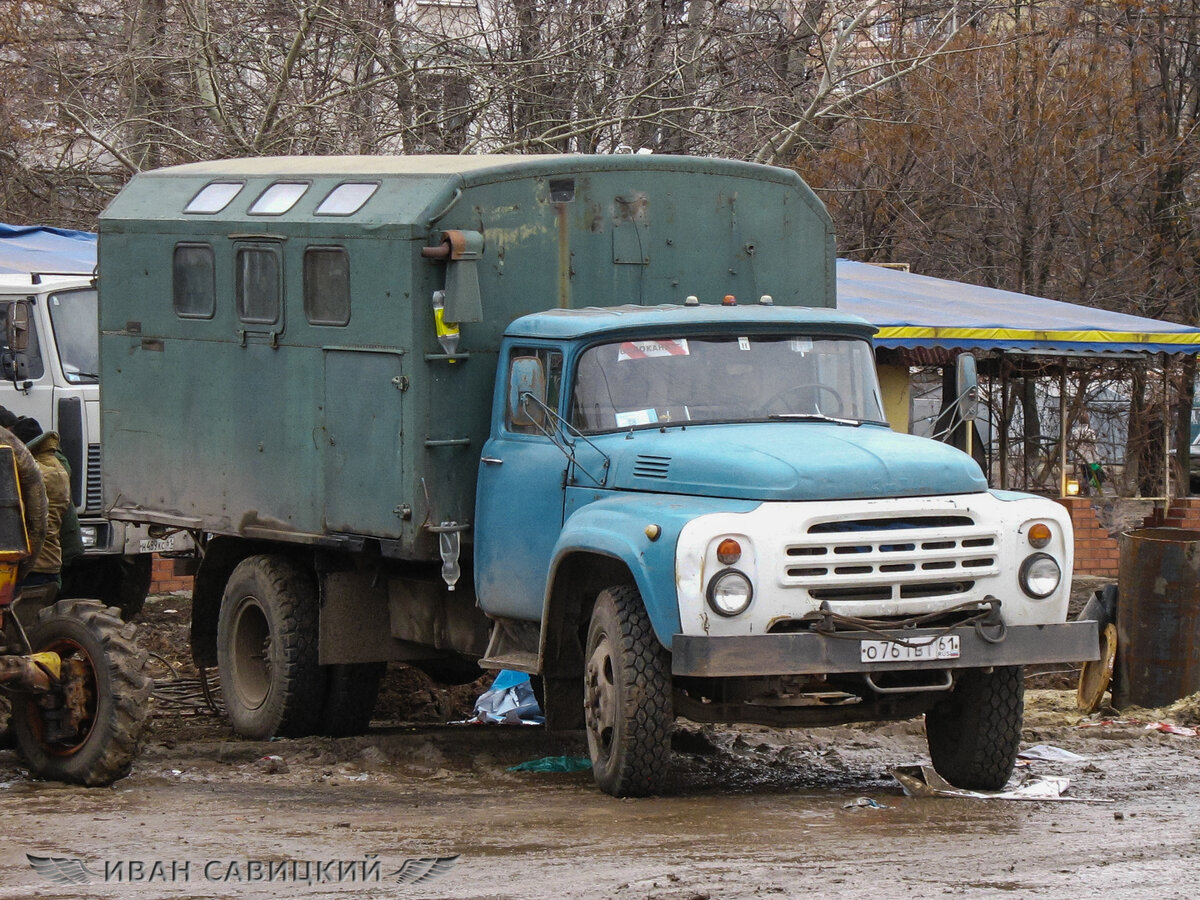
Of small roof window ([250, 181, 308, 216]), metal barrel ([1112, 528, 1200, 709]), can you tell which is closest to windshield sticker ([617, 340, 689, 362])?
small roof window ([250, 181, 308, 216])

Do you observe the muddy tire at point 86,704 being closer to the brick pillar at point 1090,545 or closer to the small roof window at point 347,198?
the small roof window at point 347,198

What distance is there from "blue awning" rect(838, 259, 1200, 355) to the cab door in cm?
717

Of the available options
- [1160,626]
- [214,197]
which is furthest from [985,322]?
[214,197]

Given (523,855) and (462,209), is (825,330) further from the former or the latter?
(523,855)

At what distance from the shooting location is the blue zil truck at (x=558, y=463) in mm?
7645

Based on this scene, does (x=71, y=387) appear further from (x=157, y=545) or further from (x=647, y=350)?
(x=647, y=350)

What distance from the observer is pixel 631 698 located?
7.75 metres

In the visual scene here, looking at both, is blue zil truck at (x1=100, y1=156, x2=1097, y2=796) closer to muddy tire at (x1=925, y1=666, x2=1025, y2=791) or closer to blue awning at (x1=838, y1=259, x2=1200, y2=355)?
muddy tire at (x1=925, y1=666, x2=1025, y2=791)

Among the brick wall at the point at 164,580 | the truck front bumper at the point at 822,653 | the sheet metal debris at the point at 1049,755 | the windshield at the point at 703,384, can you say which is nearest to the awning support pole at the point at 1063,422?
the brick wall at the point at 164,580

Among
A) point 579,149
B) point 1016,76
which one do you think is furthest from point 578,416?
point 1016,76

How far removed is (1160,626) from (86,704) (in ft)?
20.9

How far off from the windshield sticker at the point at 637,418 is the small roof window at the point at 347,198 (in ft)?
6.55

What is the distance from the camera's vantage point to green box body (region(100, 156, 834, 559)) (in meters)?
9.21

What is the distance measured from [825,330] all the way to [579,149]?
10.2 metres
